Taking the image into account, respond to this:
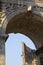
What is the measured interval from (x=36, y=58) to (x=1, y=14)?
4148 millimetres

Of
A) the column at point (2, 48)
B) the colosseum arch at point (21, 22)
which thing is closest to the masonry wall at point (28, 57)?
the colosseum arch at point (21, 22)

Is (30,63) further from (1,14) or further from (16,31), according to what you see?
(1,14)

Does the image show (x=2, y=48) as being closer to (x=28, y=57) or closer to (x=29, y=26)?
(x=29, y=26)

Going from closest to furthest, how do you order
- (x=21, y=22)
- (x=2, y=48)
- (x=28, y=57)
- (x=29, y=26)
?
(x=2, y=48) < (x=21, y=22) < (x=29, y=26) < (x=28, y=57)

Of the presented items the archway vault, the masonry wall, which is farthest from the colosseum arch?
the masonry wall

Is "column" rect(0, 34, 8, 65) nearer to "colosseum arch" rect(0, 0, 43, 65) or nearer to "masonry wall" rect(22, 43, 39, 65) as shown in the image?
"colosseum arch" rect(0, 0, 43, 65)

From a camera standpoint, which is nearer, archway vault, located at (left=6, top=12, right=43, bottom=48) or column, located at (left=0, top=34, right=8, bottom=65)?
column, located at (left=0, top=34, right=8, bottom=65)

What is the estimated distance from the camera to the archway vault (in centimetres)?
1398

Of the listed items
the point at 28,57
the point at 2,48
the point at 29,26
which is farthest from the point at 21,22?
the point at 2,48

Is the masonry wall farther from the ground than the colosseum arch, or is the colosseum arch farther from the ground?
the colosseum arch

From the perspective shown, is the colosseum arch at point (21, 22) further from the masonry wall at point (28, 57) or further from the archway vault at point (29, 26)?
the masonry wall at point (28, 57)

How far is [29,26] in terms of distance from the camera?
50.4ft

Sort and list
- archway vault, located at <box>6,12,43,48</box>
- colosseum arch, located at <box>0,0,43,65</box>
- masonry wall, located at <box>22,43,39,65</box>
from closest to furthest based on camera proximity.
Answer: colosseum arch, located at <box>0,0,43,65</box> < archway vault, located at <box>6,12,43,48</box> < masonry wall, located at <box>22,43,39,65</box>

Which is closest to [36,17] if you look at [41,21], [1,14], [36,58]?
[41,21]
